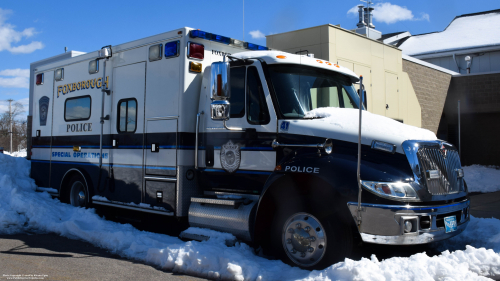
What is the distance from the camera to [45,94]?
925 centimetres

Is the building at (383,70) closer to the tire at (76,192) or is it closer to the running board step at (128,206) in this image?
the tire at (76,192)

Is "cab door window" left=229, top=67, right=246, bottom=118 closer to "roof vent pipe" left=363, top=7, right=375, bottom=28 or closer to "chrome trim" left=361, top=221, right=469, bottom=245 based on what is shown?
"chrome trim" left=361, top=221, right=469, bottom=245

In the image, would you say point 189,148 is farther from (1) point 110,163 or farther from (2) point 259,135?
(1) point 110,163

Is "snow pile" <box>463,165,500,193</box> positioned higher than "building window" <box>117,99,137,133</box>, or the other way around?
"building window" <box>117,99,137,133</box>

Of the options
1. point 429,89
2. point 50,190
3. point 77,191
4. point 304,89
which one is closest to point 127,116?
point 77,191

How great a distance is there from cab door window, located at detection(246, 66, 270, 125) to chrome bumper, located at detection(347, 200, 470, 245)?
1.62 meters

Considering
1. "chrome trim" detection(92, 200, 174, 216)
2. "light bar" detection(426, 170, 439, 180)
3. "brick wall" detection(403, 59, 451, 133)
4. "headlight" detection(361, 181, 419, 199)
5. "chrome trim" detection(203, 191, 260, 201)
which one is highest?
"brick wall" detection(403, 59, 451, 133)

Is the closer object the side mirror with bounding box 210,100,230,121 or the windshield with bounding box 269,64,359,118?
the side mirror with bounding box 210,100,230,121

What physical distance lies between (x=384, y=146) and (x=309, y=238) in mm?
1254

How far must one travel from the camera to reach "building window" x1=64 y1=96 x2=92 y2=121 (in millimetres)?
8109

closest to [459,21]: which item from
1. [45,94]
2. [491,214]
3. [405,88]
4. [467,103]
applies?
[467,103]

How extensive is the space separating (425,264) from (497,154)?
1840 cm

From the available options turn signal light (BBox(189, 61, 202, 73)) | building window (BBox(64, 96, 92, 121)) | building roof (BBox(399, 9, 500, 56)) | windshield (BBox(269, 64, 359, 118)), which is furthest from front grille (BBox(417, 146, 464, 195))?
building roof (BBox(399, 9, 500, 56))

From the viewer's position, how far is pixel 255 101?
566 cm
